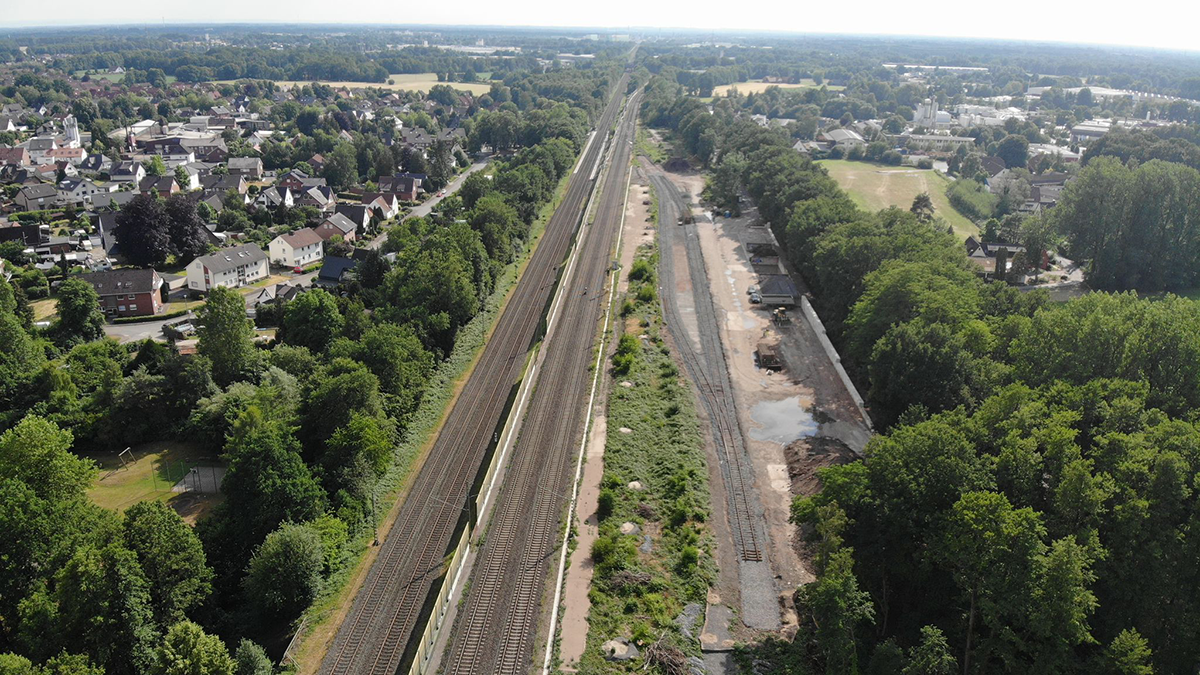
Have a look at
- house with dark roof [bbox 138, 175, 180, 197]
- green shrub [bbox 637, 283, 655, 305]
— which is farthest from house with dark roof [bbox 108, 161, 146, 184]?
green shrub [bbox 637, 283, 655, 305]

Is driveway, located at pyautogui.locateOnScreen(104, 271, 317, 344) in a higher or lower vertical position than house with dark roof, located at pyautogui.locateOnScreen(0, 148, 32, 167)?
lower

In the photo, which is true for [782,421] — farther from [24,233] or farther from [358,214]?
[24,233]

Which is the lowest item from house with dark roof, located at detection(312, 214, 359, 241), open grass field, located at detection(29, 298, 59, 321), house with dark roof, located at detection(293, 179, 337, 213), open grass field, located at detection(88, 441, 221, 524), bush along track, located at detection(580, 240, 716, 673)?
open grass field, located at detection(88, 441, 221, 524)

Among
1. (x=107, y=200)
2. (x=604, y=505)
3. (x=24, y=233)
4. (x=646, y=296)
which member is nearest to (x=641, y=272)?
(x=646, y=296)

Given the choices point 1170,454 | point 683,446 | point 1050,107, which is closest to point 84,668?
point 683,446

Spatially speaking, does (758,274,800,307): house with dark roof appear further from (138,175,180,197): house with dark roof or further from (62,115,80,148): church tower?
(62,115,80,148): church tower

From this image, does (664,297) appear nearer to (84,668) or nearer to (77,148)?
(84,668)
